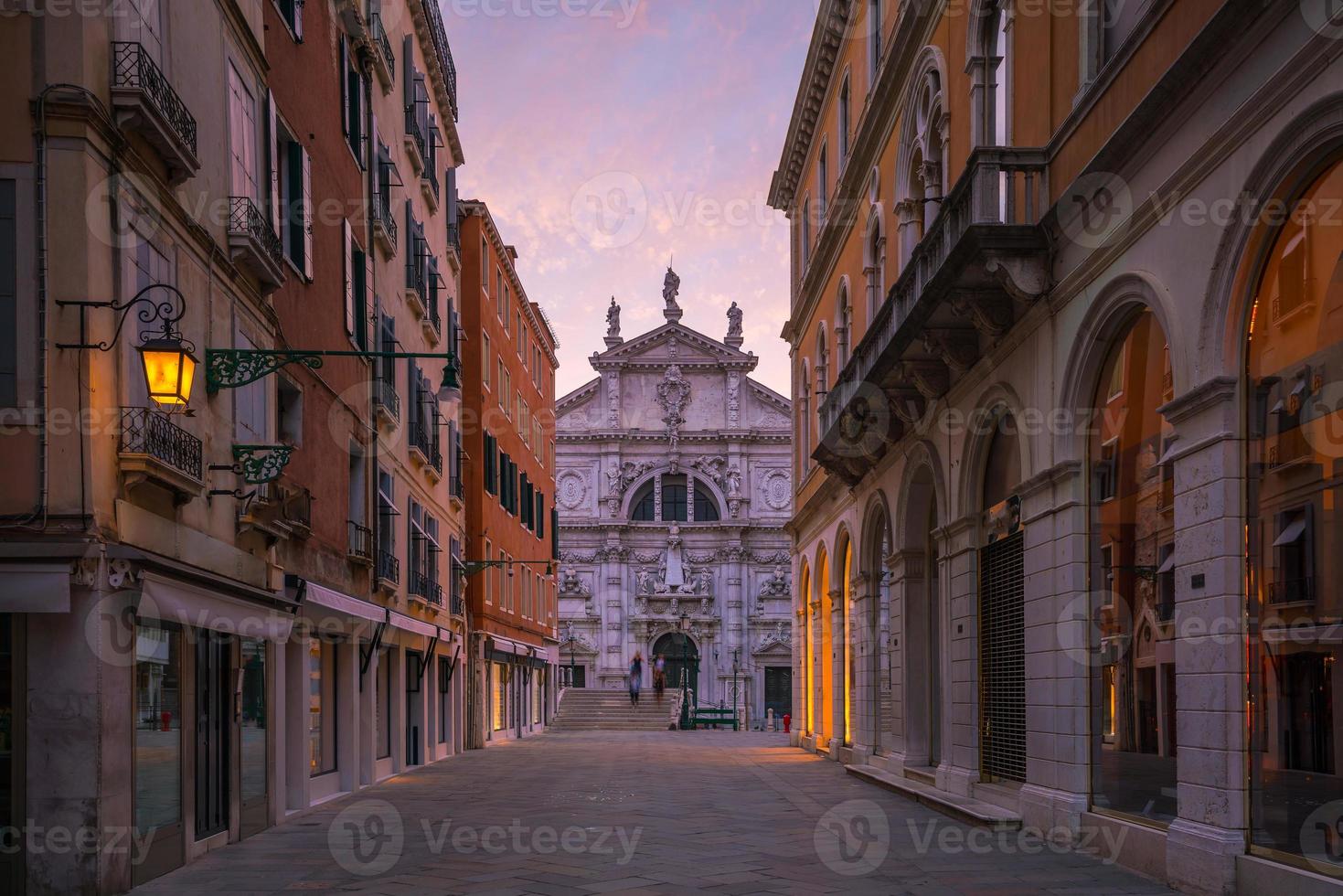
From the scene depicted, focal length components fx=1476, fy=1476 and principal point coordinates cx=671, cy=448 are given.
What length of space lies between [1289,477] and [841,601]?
67.5ft

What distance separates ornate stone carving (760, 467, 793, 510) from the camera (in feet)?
213

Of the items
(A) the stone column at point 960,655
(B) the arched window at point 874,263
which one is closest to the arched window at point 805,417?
(B) the arched window at point 874,263

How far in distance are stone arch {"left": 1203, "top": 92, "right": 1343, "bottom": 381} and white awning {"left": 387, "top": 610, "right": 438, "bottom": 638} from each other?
1370 cm

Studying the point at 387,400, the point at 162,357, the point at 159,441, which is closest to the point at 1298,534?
the point at 162,357

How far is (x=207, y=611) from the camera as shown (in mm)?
12367

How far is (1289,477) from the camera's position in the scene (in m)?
9.34

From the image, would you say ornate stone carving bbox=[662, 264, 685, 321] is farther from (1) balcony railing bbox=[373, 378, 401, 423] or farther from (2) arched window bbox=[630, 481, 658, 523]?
(1) balcony railing bbox=[373, 378, 401, 423]

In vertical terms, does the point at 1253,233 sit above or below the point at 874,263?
below

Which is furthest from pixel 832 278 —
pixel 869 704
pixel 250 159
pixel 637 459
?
pixel 637 459

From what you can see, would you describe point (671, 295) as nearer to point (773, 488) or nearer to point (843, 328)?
point (773, 488)

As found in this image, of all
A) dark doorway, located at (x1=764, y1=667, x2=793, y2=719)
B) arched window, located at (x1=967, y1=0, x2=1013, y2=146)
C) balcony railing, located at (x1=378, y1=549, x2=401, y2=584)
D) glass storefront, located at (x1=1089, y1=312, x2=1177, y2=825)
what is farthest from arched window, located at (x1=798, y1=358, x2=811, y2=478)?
dark doorway, located at (x1=764, y1=667, x2=793, y2=719)

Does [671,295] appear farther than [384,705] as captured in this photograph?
Yes

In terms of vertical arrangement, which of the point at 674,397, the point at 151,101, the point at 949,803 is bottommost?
the point at 949,803

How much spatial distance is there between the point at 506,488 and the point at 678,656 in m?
26.3
